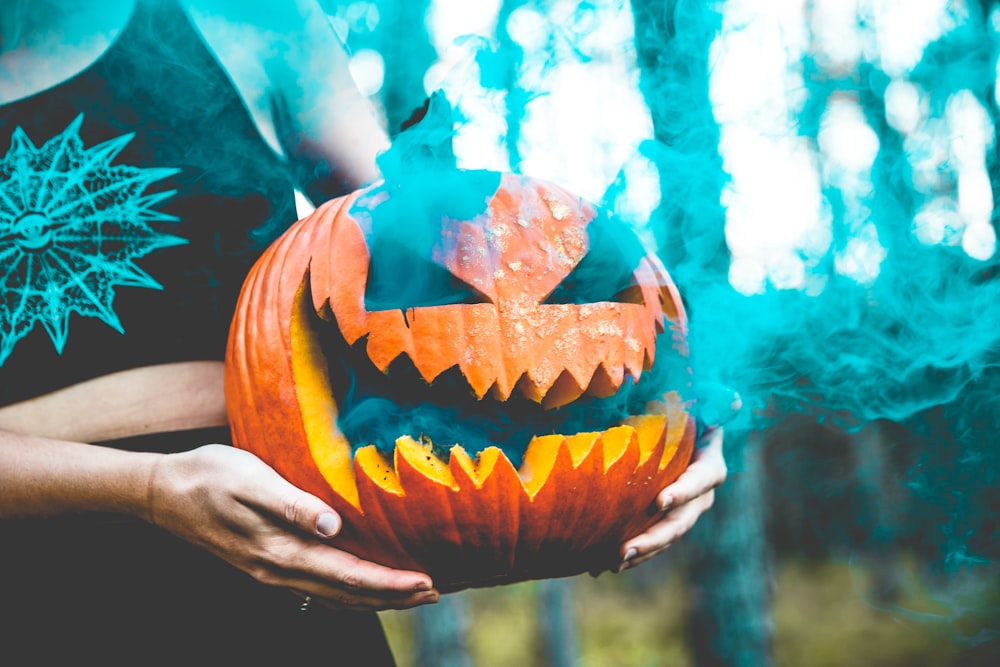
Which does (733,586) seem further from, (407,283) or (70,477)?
(70,477)

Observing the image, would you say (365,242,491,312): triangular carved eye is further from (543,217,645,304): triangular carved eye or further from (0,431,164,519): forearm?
(0,431,164,519): forearm

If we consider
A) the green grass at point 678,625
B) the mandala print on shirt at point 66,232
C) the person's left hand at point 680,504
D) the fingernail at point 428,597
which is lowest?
the green grass at point 678,625

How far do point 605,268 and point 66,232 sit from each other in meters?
0.89

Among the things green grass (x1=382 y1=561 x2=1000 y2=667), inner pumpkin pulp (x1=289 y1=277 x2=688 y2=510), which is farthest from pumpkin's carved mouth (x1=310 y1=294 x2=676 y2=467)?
green grass (x1=382 y1=561 x2=1000 y2=667)

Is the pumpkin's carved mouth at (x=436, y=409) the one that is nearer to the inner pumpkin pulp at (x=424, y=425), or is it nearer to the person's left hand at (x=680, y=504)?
the inner pumpkin pulp at (x=424, y=425)

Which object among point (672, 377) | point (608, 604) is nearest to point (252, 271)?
point (672, 377)

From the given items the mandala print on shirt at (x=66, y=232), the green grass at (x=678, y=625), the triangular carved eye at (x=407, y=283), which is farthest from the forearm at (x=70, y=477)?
the green grass at (x=678, y=625)

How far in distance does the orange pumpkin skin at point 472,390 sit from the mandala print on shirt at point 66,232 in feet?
0.74

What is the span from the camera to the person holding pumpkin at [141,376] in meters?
1.07

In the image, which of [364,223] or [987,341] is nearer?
[364,223]

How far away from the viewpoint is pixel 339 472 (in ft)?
3.52

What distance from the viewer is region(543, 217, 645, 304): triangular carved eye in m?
1.21

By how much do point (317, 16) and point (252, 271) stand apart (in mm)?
594

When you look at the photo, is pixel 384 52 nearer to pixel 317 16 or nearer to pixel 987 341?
pixel 317 16
